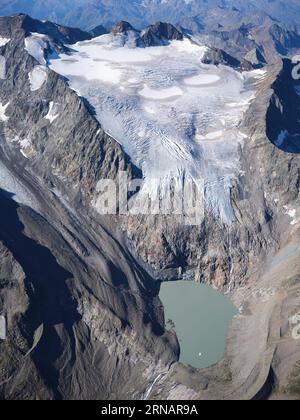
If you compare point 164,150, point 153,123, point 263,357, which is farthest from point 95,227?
point 263,357

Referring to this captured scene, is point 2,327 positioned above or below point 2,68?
below

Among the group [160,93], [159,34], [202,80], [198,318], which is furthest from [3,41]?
[198,318]

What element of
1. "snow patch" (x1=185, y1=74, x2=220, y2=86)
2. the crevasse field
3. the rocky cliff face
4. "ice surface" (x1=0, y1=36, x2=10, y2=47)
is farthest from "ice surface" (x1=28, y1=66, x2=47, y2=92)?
"snow patch" (x1=185, y1=74, x2=220, y2=86)

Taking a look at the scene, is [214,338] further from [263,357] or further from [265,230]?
[265,230]

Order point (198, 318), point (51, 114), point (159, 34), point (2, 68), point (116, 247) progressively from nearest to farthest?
point (198, 318) < point (116, 247) < point (51, 114) < point (2, 68) < point (159, 34)

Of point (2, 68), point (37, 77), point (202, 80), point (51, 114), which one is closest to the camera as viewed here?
point (51, 114)

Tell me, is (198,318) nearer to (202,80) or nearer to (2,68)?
(202,80)

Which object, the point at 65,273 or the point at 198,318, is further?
the point at 198,318

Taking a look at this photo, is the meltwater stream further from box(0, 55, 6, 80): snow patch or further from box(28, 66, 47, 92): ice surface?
box(0, 55, 6, 80): snow patch
